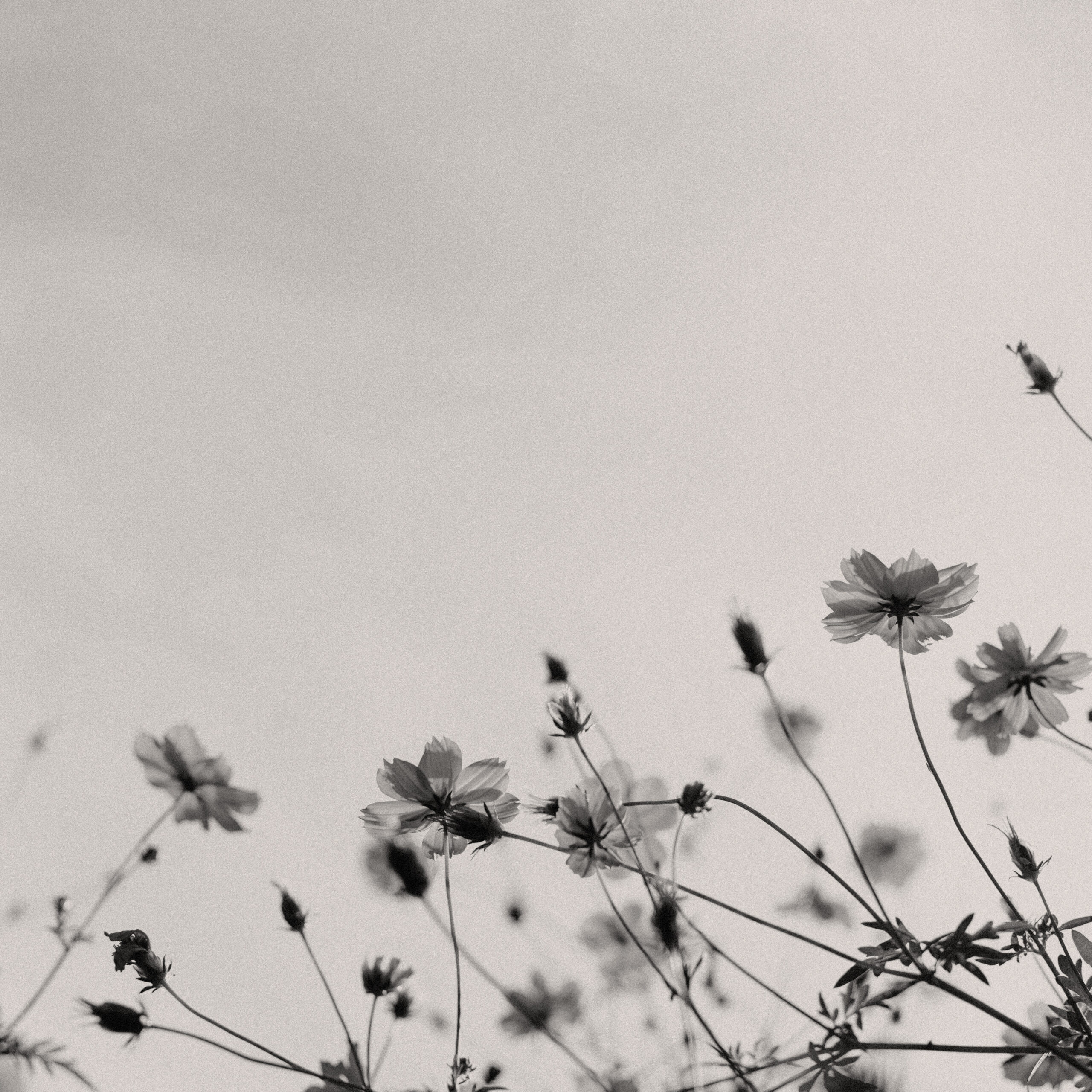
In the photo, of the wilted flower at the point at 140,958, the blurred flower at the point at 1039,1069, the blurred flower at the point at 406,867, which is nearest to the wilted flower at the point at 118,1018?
the wilted flower at the point at 140,958

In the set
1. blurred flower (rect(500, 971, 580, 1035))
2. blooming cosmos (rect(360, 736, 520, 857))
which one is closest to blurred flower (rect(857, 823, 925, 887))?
blurred flower (rect(500, 971, 580, 1035))

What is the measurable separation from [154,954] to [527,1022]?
1.18 metres

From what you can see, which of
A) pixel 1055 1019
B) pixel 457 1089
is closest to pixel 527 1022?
pixel 457 1089

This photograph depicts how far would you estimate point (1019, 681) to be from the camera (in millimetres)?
920

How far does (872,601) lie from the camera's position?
0.98 metres

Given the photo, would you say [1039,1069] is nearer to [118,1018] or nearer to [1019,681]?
[1019,681]

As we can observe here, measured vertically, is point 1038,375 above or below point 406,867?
above

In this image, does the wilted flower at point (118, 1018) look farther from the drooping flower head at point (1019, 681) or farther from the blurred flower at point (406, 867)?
the drooping flower head at point (1019, 681)

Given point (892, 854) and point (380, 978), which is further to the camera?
point (892, 854)

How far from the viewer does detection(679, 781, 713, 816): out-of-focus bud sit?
1.10m

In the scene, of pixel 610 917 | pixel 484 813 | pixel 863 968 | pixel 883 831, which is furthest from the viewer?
pixel 883 831

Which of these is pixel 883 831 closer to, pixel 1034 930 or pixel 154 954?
pixel 1034 930

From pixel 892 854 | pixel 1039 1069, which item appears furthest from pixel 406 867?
pixel 892 854

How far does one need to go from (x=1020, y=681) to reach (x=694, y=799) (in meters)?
0.39
